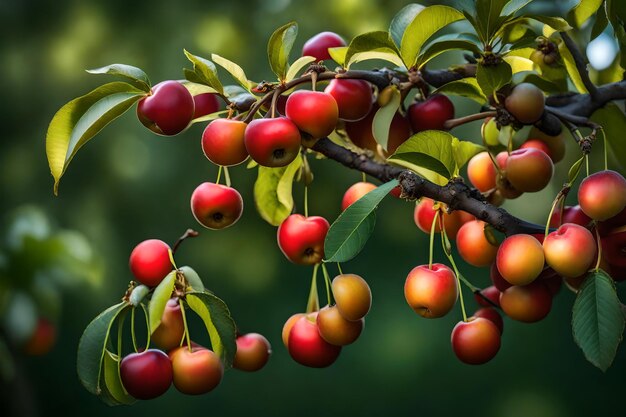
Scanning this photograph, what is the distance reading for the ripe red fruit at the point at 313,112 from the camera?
2.10ft

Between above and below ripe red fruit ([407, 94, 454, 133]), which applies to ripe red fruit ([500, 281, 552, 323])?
below

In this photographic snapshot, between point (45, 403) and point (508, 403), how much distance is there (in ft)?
4.28

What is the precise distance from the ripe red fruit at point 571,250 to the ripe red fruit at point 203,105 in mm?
317

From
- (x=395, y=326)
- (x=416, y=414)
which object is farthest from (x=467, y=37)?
(x=416, y=414)

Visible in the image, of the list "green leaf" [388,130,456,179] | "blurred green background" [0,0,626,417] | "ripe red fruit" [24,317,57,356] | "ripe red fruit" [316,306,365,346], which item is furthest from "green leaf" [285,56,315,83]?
"blurred green background" [0,0,626,417]

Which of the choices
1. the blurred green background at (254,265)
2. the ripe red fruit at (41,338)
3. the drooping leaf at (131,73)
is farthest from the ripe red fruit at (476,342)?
the blurred green background at (254,265)

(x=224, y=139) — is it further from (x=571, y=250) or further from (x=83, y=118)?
(x=571, y=250)

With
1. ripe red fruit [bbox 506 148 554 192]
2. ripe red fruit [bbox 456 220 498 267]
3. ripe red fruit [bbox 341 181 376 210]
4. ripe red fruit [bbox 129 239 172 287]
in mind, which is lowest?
ripe red fruit [bbox 129 239 172 287]

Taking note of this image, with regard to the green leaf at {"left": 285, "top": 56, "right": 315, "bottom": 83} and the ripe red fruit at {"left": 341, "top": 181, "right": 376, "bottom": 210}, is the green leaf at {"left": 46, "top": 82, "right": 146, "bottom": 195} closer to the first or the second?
the green leaf at {"left": 285, "top": 56, "right": 315, "bottom": 83}

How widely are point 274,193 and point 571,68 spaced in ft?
1.06

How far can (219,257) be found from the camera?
82.8 inches

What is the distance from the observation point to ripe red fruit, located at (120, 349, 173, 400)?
0.66m

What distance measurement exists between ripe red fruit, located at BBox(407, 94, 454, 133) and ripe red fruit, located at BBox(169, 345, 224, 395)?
0.29 metres

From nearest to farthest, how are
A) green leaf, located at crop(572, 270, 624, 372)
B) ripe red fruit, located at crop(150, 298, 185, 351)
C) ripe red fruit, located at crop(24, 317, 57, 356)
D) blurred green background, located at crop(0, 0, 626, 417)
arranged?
green leaf, located at crop(572, 270, 624, 372) < ripe red fruit, located at crop(150, 298, 185, 351) < ripe red fruit, located at crop(24, 317, 57, 356) < blurred green background, located at crop(0, 0, 626, 417)
